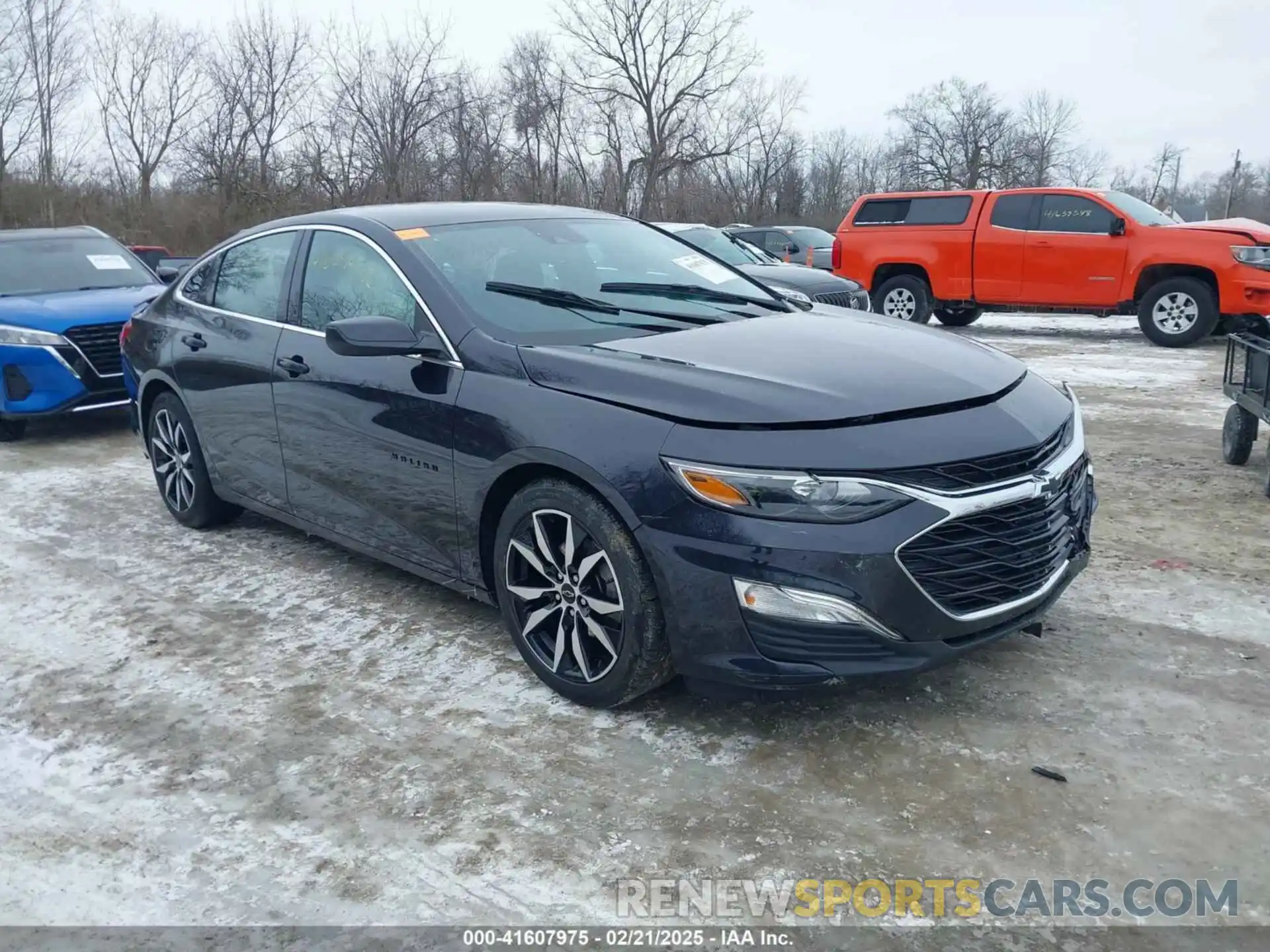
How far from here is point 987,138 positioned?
61.8 metres

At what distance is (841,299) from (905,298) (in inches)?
177

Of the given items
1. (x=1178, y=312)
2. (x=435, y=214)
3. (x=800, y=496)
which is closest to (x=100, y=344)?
(x=435, y=214)

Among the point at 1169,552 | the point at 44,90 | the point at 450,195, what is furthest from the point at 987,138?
the point at 1169,552

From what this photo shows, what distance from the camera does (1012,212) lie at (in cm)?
1356

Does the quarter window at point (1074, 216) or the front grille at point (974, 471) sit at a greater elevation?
the quarter window at point (1074, 216)

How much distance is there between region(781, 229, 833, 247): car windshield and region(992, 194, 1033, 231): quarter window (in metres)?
7.72

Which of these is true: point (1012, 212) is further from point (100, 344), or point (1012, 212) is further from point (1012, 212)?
point (100, 344)

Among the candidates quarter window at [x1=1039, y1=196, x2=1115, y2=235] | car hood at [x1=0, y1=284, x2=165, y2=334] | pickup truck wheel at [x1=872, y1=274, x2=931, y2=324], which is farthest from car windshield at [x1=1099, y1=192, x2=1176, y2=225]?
car hood at [x1=0, y1=284, x2=165, y2=334]

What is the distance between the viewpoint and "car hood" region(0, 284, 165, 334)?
7.73 metres

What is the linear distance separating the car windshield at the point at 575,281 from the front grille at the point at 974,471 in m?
1.21

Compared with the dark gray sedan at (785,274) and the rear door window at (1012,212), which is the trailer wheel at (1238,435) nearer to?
the dark gray sedan at (785,274)

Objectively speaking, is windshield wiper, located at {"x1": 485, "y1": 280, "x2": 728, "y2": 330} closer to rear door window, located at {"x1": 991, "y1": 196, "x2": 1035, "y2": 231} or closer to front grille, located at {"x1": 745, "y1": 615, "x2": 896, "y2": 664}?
front grille, located at {"x1": 745, "y1": 615, "x2": 896, "y2": 664}

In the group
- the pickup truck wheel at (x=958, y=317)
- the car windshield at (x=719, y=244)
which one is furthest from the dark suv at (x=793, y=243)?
the car windshield at (x=719, y=244)

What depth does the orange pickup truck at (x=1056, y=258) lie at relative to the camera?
1212cm
